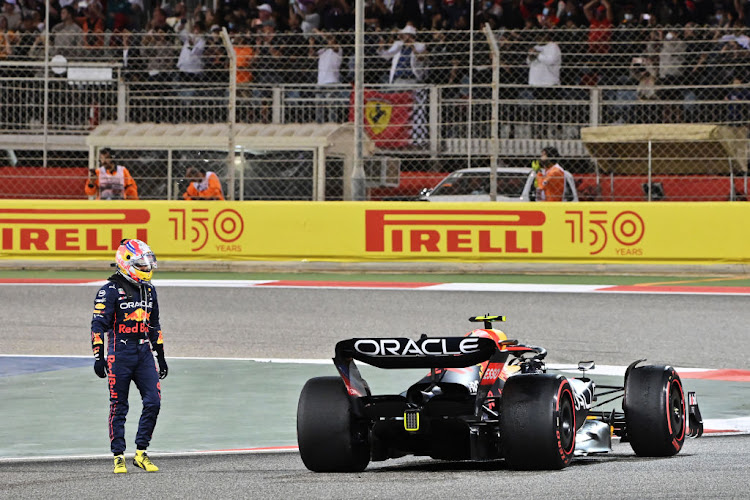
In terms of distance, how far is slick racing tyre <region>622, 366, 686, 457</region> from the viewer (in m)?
7.29

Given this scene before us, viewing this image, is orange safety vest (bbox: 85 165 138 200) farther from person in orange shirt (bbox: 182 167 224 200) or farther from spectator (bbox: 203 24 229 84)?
spectator (bbox: 203 24 229 84)

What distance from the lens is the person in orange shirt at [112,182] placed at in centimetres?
2122

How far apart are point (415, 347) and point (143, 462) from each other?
158 centimetres

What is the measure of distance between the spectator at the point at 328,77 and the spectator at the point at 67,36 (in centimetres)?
449

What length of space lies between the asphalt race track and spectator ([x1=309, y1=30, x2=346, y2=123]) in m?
5.43

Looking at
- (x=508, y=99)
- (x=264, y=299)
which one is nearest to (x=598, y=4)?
(x=508, y=99)

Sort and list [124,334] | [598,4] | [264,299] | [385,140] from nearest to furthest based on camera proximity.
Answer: [124,334]
[264,299]
[385,140]
[598,4]

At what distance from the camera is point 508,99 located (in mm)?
21781

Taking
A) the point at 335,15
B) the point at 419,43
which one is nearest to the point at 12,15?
the point at 335,15

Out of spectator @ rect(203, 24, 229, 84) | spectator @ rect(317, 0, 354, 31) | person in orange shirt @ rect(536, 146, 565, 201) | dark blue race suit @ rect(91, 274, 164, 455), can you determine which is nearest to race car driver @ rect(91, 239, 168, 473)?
dark blue race suit @ rect(91, 274, 164, 455)

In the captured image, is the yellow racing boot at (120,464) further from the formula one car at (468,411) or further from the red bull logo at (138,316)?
the formula one car at (468,411)

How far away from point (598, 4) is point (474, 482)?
64.8ft

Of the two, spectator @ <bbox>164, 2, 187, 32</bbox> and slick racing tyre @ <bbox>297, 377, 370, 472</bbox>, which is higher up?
spectator @ <bbox>164, 2, 187, 32</bbox>

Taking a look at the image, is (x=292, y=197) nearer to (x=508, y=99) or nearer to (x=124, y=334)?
(x=508, y=99)
